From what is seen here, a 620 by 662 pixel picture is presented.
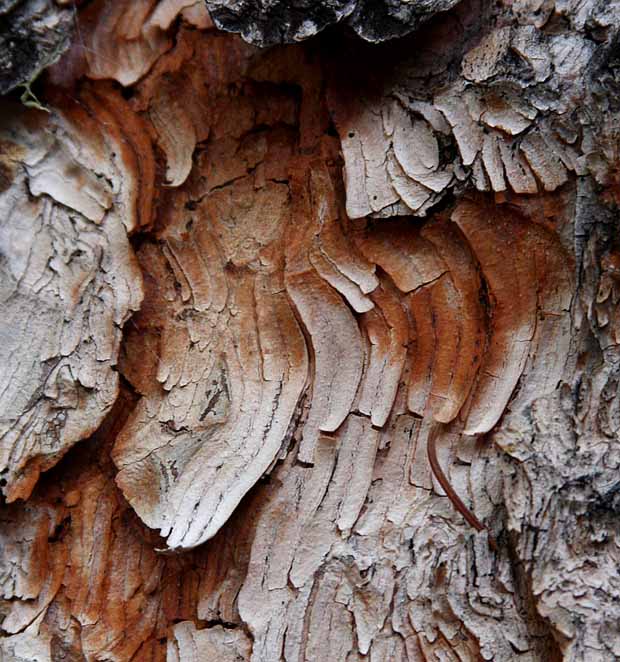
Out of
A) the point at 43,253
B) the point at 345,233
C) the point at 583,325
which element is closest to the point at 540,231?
the point at 583,325

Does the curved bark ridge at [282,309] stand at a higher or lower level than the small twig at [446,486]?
higher

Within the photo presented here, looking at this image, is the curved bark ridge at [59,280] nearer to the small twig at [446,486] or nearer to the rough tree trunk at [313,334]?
the rough tree trunk at [313,334]

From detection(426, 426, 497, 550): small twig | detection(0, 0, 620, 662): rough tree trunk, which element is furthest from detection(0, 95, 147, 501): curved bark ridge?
detection(426, 426, 497, 550): small twig

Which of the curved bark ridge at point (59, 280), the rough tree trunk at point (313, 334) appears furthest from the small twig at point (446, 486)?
the curved bark ridge at point (59, 280)

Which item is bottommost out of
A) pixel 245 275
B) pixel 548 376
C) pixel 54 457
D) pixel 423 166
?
pixel 54 457

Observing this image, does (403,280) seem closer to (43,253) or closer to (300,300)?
(300,300)

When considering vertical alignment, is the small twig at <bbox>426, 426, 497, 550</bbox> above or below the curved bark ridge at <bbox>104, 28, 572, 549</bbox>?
below

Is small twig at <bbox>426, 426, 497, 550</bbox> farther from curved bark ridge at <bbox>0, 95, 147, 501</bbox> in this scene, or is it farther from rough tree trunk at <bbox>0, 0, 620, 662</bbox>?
curved bark ridge at <bbox>0, 95, 147, 501</bbox>
